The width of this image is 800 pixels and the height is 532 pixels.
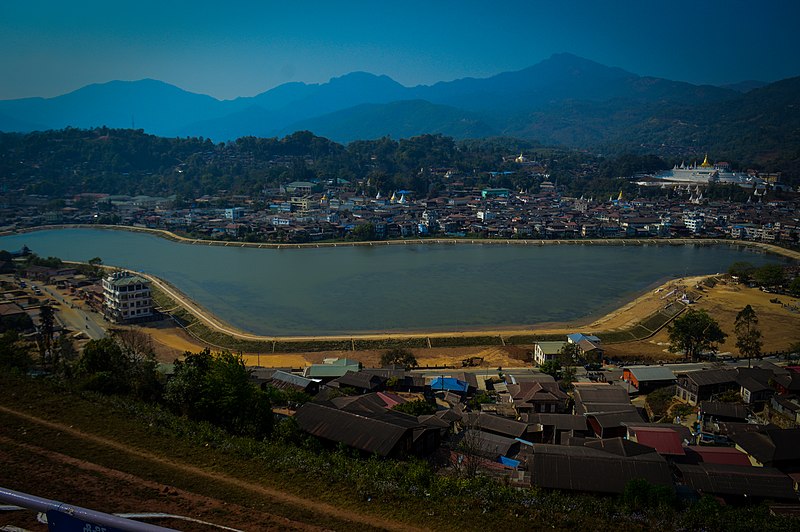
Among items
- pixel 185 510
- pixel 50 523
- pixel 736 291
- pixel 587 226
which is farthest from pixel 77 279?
pixel 587 226

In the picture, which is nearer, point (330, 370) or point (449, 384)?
point (449, 384)

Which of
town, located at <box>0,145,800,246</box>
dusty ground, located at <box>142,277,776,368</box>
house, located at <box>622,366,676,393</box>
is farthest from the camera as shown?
town, located at <box>0,145,800,246</box>

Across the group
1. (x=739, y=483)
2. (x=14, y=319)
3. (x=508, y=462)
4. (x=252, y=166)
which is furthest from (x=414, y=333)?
(x=252, y=166)

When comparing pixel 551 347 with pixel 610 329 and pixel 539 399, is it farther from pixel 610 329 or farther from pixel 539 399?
pixel 539 399

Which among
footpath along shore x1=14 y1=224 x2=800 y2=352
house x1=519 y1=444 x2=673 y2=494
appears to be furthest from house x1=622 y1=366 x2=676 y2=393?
house x1=519 y1=444 x2=673 y2=494

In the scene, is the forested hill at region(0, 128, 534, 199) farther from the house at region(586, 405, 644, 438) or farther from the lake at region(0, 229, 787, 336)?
the house at region(586, 405, 644, 438)

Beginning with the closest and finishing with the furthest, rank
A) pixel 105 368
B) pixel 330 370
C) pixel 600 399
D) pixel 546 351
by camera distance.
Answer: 1. pixel 105 368
2. pixel 600 399
3. pixel 330 370
4. pixel 546 351

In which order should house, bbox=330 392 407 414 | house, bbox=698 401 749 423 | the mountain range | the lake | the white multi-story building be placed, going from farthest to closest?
the mountain range → the lake → the white multi-story building → house, bbox=698 401 749 423 → house, bbox=330 392 407 414

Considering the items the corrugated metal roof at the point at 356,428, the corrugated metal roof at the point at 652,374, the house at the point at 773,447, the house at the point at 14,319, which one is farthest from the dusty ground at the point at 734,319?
the house at the point at 14,319
